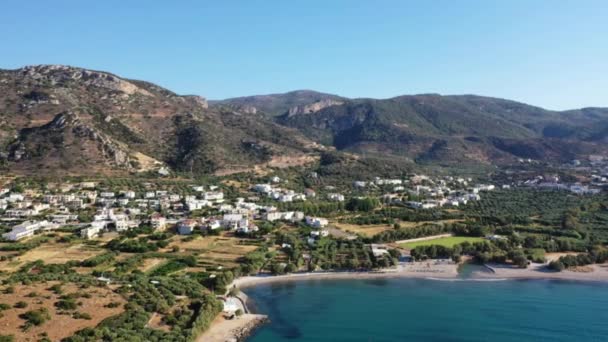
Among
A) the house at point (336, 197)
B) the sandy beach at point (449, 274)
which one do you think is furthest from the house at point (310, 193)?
the sandy beach at point (449, 274)

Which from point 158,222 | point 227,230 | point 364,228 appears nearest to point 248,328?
point 227,230

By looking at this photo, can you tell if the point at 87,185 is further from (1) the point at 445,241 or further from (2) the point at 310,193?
(1) the point at 445,241

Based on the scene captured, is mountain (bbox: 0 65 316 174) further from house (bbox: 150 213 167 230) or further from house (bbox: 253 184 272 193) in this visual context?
house (bbox: 150 213 167 230)

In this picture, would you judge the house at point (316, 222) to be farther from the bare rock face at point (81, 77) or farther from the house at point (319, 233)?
the bare rock face at point (81, 77)

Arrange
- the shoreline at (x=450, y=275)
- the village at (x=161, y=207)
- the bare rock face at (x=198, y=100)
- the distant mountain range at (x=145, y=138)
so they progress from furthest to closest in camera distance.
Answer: the bare rock face at (x=198, y=100)
the distant mountain range at (x=145, y=138)
the village at (x=161, y=207)
the shoreline at (x=450, y=275)

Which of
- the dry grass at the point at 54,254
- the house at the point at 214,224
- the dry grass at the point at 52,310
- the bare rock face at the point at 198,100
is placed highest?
the bare rock face at the point at 198,100

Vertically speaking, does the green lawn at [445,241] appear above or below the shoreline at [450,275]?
above

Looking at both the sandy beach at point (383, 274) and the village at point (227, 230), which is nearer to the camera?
the sandy beach at point (383, 274)
